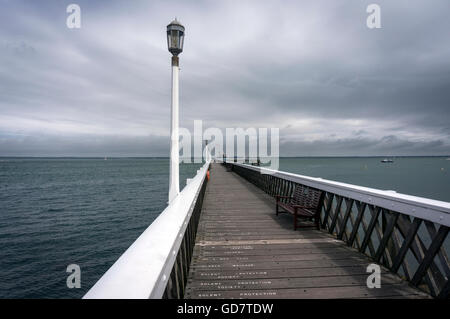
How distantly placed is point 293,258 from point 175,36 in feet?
19.1

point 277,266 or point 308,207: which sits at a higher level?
point 308,207

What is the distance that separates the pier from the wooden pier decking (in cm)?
1

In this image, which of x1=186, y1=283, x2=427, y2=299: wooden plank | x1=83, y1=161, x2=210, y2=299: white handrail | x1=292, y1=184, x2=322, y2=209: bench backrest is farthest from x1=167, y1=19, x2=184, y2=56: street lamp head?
x1=186, y1=283, x2=427, y2=299: wooden plank

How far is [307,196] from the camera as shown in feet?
18.9

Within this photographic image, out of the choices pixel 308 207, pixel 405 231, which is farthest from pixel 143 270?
pixel 308 207

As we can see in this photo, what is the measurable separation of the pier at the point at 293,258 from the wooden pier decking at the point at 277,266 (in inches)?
0.4

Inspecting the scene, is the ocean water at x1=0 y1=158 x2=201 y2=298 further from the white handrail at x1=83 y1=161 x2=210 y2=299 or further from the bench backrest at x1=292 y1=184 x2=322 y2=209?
the white handrail at x1=83 y1=161 x2=210 y2=299

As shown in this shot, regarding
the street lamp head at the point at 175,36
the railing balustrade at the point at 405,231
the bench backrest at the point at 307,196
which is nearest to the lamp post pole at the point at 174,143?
the street lamp head at the point at 175,36

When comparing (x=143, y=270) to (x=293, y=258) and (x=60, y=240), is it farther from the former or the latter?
(x=60, y=240)

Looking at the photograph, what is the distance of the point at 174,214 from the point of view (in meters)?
2.80

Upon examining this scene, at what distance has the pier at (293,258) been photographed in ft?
5.47
